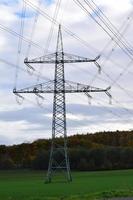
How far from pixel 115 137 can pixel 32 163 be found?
25.4 meters

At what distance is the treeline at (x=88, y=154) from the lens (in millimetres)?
159600

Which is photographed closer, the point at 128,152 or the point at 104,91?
the point at 104,91

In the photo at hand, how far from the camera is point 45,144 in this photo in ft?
559

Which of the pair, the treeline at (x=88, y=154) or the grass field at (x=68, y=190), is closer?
the grass field at (x=68, y=190)

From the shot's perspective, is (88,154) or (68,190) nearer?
(68,190)

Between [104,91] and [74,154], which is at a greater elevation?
[74,154]

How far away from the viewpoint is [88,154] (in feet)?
546

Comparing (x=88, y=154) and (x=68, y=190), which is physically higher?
(x=88, y=154)

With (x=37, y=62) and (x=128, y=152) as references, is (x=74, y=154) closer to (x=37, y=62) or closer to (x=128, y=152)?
(x=128, y=152)

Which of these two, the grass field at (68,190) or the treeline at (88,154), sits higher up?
the treeline at (88,154)

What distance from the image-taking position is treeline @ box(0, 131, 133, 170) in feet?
524

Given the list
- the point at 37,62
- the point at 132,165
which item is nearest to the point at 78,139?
the point at 132,165

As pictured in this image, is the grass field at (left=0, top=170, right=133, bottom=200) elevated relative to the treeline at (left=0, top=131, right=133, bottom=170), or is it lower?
lower

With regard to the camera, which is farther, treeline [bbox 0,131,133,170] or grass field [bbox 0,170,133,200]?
treeline [bbox 0,131,133,170]
